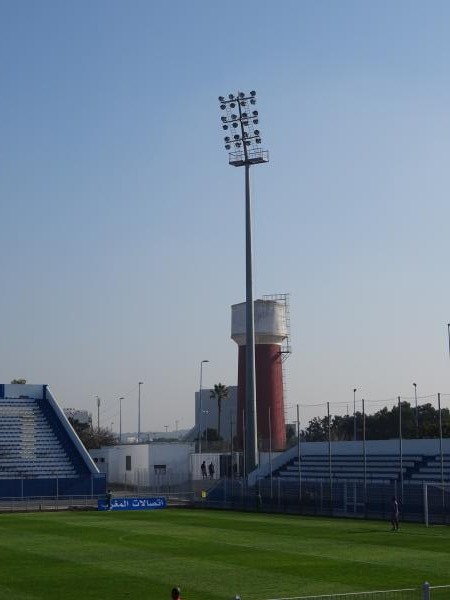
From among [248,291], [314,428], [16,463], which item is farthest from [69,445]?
[314,428]

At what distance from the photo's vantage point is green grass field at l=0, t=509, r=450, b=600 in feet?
77.2

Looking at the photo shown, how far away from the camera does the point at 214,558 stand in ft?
98.4

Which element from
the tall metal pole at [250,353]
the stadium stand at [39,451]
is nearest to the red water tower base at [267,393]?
the stadium stand at [39,451]

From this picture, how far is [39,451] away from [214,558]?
45491 mm

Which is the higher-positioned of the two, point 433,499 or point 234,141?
point 234,141

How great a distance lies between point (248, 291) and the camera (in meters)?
58.5

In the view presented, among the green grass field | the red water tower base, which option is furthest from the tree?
the green grass field

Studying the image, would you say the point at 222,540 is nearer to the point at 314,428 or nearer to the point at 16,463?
the point at 16,463

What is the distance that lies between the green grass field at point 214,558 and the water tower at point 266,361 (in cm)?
3006

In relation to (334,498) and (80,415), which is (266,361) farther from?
(80,415)

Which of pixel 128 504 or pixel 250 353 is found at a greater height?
pixel 250 353

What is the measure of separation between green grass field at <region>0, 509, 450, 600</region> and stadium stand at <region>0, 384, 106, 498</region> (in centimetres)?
2014

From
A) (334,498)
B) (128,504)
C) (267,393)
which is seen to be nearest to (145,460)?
(267,393)

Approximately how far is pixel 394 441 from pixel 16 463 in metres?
28.2
